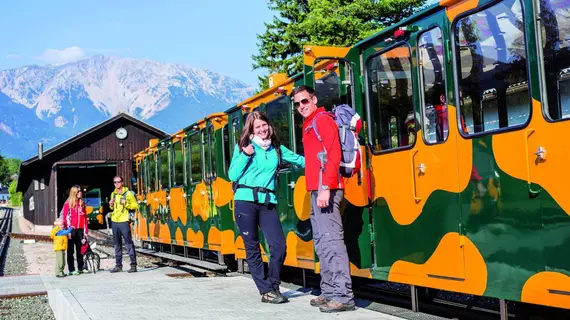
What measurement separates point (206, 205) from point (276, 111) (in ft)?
14.5

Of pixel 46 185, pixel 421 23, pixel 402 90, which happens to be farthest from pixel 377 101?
pixel 46 185

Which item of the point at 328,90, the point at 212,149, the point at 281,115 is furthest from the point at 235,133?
the point at 328,90

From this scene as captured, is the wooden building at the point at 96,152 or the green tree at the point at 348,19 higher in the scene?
the green tree at the point at 348,19

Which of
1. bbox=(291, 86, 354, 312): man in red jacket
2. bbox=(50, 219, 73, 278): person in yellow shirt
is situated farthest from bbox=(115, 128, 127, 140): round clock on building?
bbox=(291, 86, 354, 312): man in red jacket

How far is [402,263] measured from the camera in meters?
6.41

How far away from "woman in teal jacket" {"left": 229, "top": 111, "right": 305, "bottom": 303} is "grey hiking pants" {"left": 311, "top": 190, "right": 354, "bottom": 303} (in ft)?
2.27

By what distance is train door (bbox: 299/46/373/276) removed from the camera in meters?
6.94

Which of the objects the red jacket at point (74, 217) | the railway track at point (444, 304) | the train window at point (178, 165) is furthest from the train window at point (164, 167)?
the railway track at point (444, 304)

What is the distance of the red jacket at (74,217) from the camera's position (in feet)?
44.8

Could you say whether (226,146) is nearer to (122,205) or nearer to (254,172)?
(122,205)

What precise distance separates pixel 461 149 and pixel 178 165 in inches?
442

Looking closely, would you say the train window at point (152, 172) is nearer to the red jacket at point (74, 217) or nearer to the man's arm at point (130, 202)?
the red jacket at point (74, 217)

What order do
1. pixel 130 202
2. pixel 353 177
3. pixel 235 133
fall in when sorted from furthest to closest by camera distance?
pixel 130 202
pixel 235 133
pixel 353 177

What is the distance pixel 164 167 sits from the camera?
57.8 feet
